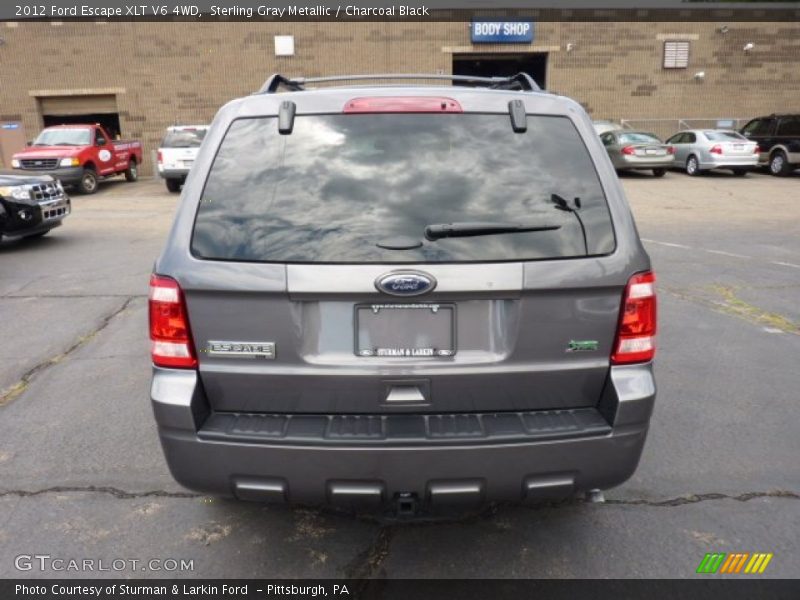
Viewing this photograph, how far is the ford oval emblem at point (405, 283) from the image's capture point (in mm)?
2248

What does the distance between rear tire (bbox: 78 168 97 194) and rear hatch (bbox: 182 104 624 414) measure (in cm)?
1855

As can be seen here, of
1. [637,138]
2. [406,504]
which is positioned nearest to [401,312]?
[406,504]

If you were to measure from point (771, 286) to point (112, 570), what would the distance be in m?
7.45

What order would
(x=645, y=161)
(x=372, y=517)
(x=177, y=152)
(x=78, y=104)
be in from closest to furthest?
1. (x=372, y=517)
2. (x=177, y=152)
3. (x=645, y=161)
4. (x=78, y=104)

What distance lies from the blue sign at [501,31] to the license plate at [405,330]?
26240 millimetres

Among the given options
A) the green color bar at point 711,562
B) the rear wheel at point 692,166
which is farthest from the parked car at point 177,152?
the green color bar at point 711,562

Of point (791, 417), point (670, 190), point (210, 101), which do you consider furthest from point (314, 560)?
point (210, 101)

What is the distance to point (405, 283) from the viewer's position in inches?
88.5

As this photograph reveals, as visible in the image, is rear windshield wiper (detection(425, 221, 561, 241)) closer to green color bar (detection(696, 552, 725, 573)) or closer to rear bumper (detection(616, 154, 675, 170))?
green color bar (detection(696, 552, 725, 573))

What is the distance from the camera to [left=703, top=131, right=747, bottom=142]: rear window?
20969 millimetres

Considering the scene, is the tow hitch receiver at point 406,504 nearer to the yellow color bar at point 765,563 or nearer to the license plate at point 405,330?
the license plate at point 405,330

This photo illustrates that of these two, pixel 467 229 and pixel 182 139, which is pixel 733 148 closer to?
pixel 182 139

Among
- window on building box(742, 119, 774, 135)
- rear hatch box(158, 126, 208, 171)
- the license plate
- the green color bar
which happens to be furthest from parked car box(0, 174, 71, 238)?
window on building box(742, 119, 774, 135)

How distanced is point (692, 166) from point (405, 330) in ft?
74.2
